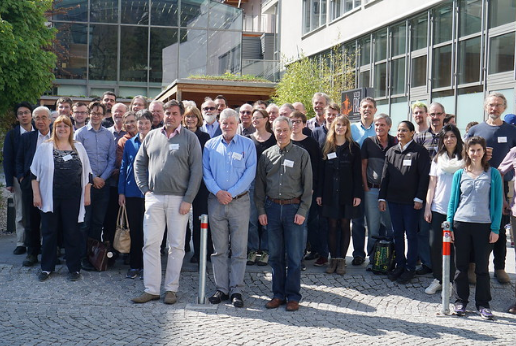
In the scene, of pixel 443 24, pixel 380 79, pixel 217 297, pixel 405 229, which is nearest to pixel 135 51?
pixel 380 79

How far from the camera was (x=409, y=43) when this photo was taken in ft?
64.9

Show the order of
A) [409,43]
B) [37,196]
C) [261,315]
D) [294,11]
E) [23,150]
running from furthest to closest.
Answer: [294,11] → [409,43] → [23,150] → [37,196] → [261,315]

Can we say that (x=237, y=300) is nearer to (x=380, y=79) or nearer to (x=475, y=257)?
(x=475, y=257)

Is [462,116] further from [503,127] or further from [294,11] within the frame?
[294,11]

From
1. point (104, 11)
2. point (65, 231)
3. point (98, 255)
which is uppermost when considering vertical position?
point (104, 11)

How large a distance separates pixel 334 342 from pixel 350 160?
3.12 m

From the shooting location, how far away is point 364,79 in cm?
2300

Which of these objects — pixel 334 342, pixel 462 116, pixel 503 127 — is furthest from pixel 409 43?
pixel 334 342

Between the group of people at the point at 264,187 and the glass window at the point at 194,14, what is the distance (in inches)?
932

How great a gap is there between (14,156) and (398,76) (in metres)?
14.0

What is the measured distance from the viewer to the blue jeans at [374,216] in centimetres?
893

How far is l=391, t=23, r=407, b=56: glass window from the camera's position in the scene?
20.3m

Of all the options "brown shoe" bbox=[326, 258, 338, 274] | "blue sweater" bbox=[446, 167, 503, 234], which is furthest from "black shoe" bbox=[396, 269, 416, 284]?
"blue sweater" bbox=[446, 167, 503, 234]

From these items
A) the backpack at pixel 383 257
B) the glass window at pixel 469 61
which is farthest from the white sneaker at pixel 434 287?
the glass window at pixel 469 61
